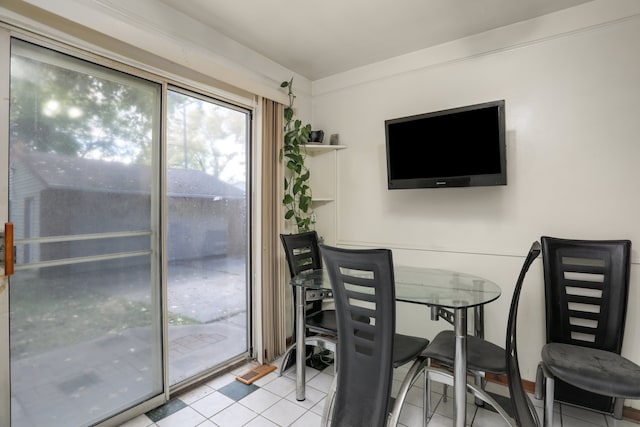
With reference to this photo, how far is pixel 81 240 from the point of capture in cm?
184

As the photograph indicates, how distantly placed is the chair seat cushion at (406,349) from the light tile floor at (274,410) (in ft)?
1.63

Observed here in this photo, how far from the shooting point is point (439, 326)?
275 centimetres

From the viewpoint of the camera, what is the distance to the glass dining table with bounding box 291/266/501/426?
1708 mm

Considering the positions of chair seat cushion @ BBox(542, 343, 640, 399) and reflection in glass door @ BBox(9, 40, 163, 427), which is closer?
chair seat cushion @ BBox(542, 343, 640, 399)

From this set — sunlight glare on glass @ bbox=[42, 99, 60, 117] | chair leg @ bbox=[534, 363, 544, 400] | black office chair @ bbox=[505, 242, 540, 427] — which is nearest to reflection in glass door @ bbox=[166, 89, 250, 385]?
sunlight glare on glass @ bbox=[42, 99, 60, 117]

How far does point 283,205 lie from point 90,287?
1618 mm

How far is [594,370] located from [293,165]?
2.51 metres

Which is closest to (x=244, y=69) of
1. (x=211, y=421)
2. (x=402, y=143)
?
(x=402, y=143)

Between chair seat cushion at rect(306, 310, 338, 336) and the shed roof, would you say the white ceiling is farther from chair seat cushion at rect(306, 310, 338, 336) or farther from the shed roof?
chair seat cushion at rect(306, 310, 338, 336)

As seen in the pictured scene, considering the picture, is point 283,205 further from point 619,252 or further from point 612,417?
point 612,417

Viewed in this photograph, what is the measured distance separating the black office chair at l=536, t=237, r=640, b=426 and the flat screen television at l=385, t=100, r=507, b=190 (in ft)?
2.12

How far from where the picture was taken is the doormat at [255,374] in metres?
2.51

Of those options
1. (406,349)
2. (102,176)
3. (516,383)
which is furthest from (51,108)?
(516,383)

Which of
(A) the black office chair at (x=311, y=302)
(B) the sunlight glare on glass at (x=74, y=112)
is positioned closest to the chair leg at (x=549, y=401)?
(A) the black office chair at (x=311, y=302)
